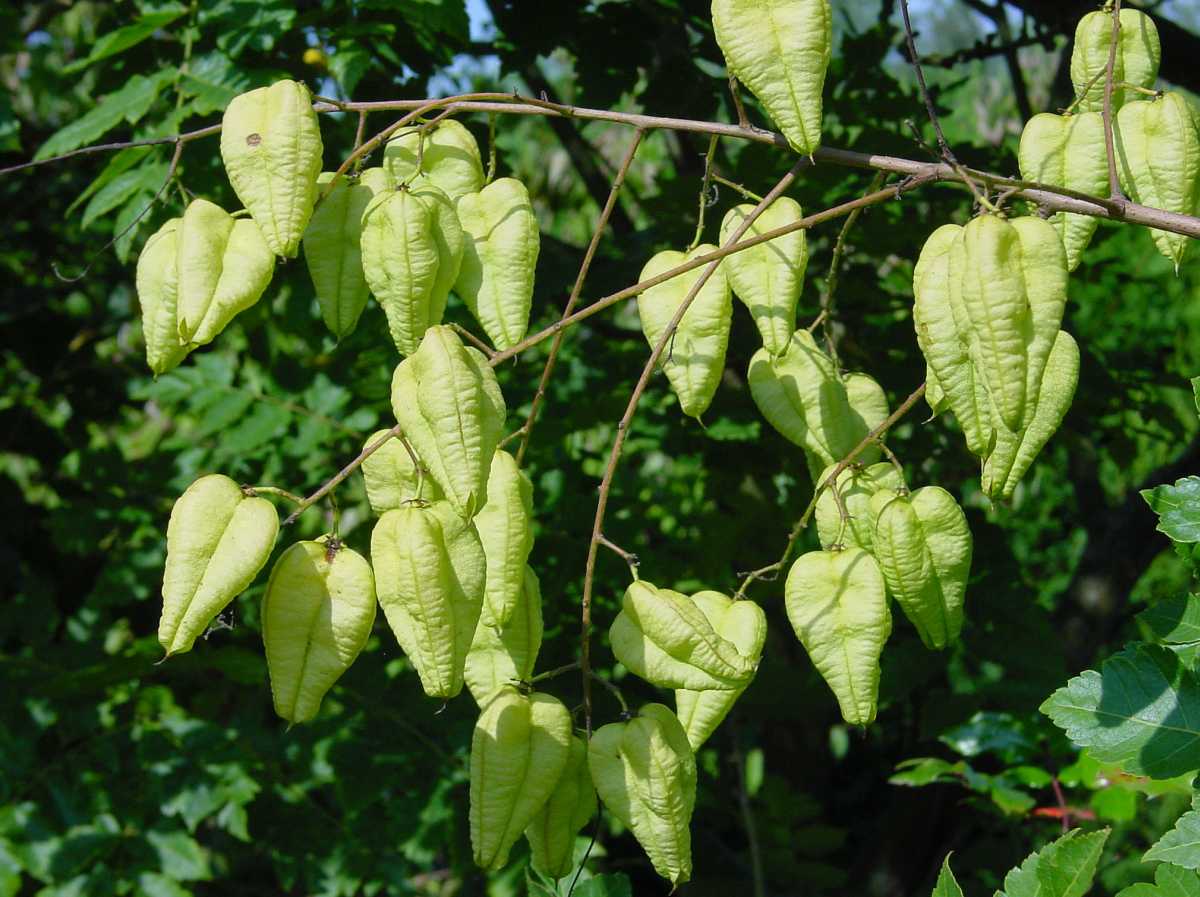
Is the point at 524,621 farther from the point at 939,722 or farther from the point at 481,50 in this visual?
the point at 481,50

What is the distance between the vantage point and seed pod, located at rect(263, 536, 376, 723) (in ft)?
4.09

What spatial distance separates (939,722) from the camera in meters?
2.53

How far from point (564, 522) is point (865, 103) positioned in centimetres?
97

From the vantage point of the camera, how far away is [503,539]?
1304mm

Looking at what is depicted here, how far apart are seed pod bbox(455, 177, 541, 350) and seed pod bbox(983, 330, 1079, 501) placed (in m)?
0.50

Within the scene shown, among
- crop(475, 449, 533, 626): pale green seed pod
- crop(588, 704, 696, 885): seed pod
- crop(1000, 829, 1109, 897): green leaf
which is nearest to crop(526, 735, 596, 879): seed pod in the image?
crop(588, 704, 696, 885): seed pod

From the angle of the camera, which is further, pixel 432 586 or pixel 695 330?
pixel 695 330

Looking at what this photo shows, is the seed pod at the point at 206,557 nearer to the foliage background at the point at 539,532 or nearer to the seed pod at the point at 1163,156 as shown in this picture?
the foliage background at the point at 539,532

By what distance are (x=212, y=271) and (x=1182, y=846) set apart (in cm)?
104

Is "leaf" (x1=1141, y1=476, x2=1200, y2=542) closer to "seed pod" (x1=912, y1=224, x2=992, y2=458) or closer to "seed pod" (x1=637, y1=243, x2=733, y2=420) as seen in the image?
"seed pod" (x1=912, y1=224, x2=992, y2=458)

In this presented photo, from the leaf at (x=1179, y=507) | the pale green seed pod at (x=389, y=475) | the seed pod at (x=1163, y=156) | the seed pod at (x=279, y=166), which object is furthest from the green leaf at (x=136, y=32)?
the leaf at (x=1179, y=507)

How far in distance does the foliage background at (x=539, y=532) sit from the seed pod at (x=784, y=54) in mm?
980

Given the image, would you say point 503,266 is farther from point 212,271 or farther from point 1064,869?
point 1064,869

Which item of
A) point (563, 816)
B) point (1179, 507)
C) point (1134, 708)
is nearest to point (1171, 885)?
point (1134, 708)
